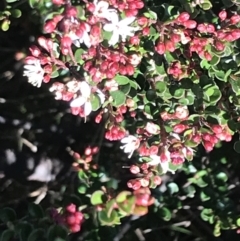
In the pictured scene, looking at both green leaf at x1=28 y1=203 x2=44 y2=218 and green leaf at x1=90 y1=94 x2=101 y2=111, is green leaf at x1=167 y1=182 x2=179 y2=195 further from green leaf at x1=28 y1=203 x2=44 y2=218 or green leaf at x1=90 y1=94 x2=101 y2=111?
green leaf at x1=90 y1=94 x2=101 y2=111

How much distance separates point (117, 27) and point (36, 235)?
508 millimetres

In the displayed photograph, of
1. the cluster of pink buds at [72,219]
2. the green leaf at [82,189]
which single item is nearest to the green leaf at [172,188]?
the green leaf at [82,189]

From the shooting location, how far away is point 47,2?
4.53 ft

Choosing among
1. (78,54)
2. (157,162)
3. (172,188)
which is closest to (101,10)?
(78,54)

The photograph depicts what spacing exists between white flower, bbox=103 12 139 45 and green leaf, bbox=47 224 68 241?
0.42 meters

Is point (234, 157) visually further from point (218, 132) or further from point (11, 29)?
point (11, 29)

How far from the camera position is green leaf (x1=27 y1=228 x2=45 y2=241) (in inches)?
49.1

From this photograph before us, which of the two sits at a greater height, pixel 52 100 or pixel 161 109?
pixel 161 109

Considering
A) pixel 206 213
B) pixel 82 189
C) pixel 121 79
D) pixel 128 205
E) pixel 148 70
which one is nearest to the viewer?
pixel 128 205

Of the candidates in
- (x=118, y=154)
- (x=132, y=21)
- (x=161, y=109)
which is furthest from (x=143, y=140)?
(x=118, y=154)

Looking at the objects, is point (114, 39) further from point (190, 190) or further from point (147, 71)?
point (190, 190)

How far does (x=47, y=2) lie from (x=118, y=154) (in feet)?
2.27

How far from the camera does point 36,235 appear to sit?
126cm

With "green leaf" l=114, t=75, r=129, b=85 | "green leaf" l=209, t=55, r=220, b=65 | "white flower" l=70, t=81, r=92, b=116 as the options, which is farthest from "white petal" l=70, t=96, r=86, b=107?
"green leaf" l=209, t=55, r=220, b=65
